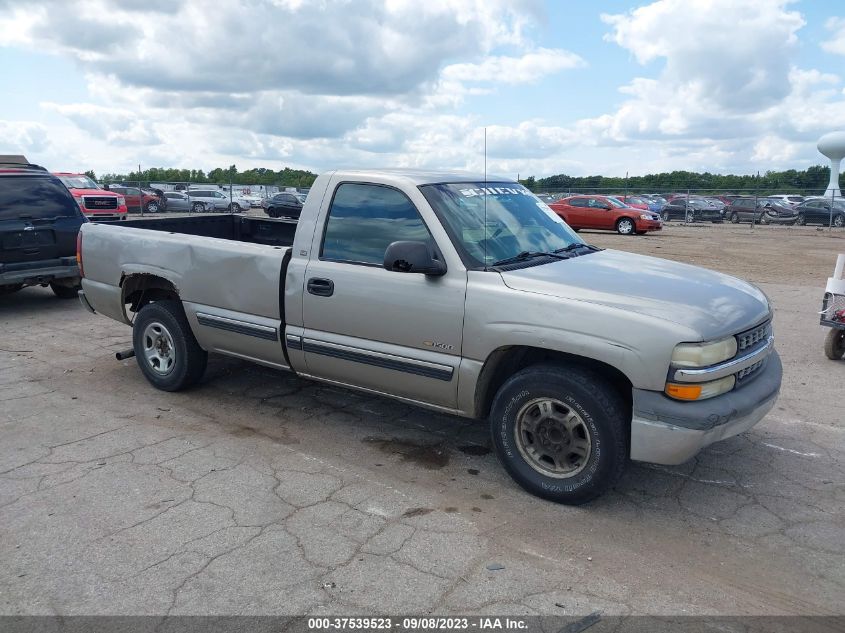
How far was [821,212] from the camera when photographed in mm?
32156

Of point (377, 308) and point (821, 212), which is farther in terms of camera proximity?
point (821, 212)

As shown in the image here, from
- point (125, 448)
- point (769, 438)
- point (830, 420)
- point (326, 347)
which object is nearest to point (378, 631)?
point (326, 347)

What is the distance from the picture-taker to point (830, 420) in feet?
17.6

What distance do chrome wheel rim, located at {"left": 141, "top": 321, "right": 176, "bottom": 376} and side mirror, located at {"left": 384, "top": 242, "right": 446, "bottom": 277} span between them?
2.58m

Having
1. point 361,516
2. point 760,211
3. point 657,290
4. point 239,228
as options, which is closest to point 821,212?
point 760,211

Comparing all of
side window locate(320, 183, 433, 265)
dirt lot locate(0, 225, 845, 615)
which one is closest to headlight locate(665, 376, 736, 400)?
dirt lot locate(0, 225, 845, 615)

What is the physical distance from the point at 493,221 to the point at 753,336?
1722mm

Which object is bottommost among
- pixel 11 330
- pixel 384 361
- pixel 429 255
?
pixel 11 330

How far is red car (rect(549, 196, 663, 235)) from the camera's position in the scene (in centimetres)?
2655

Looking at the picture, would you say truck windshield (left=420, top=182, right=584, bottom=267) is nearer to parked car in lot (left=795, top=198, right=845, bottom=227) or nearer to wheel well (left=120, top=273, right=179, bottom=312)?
wheel well (left=120, top=273, right=179, bottom=312)

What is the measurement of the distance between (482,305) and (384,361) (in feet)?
2.67

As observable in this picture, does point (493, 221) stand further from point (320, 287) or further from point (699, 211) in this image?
point (699, 211)

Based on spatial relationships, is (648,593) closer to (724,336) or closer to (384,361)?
(724,336)

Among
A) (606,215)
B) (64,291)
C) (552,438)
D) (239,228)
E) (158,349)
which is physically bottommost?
(64,291)
